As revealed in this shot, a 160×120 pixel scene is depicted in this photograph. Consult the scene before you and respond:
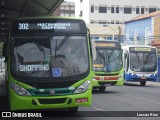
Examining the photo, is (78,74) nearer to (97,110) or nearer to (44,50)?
(44,50)

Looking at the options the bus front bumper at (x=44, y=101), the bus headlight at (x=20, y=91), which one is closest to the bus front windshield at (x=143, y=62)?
the bus front bumper at (x=44, y=101)

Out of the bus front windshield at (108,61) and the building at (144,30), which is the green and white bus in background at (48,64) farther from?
the building at (144,30)

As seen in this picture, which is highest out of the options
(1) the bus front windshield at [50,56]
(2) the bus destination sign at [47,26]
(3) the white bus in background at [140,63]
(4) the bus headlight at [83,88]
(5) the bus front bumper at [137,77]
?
(2) the bus destination sign at [47,26]

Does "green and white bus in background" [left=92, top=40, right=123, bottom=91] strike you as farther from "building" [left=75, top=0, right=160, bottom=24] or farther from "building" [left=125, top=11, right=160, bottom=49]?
"building" [left=75, top=0, right=160, bottom=24]

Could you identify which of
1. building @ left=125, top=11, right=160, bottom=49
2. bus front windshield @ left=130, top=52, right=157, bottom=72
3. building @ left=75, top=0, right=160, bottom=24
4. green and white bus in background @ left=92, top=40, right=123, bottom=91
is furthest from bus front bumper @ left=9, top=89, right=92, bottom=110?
building @ left=75, top=0, right=160, bottom=24

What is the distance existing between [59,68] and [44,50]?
2.32 feet

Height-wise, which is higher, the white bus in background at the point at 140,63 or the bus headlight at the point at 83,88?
the bus headlight at the point at 83,88

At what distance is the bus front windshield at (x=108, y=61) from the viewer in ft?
76.4

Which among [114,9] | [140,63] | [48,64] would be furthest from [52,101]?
[114,9]

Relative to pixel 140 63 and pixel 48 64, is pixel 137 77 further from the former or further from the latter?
pixel 48 64

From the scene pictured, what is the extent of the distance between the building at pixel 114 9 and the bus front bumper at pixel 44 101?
78254 mm

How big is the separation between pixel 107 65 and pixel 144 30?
116 ft

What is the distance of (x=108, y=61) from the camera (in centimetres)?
2367

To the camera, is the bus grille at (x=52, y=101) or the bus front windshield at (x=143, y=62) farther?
the bus front windshield at (x=143, y=62)
